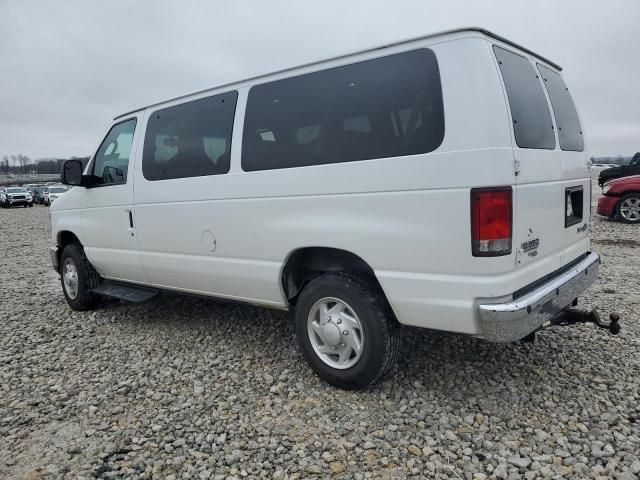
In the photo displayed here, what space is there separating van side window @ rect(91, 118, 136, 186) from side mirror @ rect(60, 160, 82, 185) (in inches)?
6.2

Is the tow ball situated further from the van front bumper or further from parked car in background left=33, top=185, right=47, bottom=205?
parked car in background left=33, top=185, right=47, bottom=205

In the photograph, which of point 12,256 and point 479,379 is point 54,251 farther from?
point 12,256

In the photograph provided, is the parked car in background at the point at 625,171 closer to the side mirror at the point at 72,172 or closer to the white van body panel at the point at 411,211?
the white van body panel at the point at 411,211

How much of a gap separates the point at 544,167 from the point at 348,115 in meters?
1.26

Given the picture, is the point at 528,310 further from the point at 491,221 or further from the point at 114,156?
the point at 114,156

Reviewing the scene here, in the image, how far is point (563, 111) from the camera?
370 centimetres

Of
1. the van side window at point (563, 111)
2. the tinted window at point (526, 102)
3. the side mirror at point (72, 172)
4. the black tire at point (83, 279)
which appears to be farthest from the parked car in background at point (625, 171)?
the side mirror at point (72, 172)

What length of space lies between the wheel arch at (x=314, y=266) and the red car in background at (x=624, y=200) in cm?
1079

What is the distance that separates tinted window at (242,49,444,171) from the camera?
2.92 meters

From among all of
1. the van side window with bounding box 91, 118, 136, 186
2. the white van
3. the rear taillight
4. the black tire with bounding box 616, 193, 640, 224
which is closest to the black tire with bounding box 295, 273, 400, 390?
the white van

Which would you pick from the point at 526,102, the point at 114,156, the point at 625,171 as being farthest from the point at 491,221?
the point at 625,171

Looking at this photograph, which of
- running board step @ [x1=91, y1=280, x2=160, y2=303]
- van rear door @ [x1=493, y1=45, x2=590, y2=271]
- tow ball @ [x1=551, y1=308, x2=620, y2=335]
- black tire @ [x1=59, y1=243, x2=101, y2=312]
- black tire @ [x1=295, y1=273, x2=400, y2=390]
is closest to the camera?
van rear door @ [x1=493, y1=45, x2=590, y2=271]

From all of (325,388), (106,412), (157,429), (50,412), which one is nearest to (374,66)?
(325,388)

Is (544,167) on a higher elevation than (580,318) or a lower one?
higher
